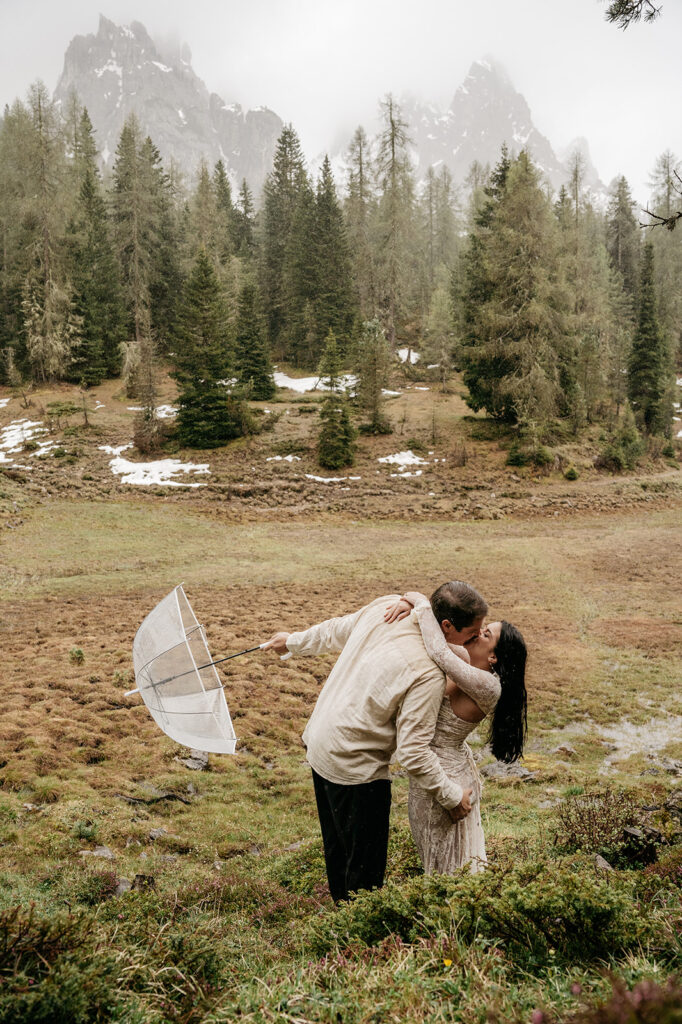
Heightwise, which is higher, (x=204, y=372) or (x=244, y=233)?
(x=244, y=233)

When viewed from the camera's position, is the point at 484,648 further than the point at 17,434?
No

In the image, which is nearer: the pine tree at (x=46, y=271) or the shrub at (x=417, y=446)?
the shrub at (x=417, y=446)

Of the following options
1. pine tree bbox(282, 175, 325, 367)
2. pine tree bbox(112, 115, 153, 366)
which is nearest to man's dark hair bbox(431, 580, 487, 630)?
pine tree bbox(112, 115, 153, 366)

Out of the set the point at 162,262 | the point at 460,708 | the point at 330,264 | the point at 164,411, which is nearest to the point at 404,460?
the point at 164,411

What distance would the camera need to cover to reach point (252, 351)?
33.6m

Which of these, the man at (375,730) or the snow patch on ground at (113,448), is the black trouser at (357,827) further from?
the snow patch on ground at (113,448)

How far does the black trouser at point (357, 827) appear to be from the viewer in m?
2.93

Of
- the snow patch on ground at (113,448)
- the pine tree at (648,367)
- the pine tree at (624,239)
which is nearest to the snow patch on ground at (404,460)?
the snow patch on ground at (113,448)

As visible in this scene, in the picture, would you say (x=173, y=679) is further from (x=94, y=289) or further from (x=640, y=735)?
(x=94, y=289)

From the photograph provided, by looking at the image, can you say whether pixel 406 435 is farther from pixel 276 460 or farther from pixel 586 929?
pixel 586 929

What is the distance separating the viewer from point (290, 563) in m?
16.6

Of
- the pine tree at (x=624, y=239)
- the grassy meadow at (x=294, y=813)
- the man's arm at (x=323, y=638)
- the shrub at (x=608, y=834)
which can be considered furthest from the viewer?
the pine tree at (x=624, y=239)

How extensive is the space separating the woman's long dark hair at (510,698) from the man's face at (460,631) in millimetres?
315

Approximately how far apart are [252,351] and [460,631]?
32781mm
